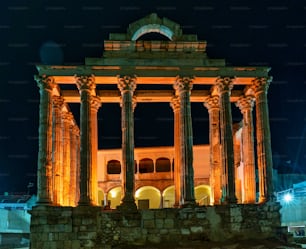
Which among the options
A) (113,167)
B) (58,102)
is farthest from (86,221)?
(113,167)

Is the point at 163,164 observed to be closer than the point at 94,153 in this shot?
No

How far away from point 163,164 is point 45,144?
2530 centimetres

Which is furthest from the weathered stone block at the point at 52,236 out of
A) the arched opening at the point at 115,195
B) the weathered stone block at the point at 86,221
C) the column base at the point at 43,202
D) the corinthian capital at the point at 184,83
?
the arched opening at the point at 115,195

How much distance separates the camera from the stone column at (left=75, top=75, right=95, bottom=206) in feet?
95.2

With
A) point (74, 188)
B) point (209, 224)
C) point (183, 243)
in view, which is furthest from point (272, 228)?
point (74, 188)

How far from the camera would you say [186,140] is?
30359mm

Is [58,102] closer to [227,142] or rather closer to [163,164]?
[227,142]

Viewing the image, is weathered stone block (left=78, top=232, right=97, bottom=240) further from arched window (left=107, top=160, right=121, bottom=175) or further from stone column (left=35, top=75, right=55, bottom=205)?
arched window (left=107, top=160, right=121, bottom=175)

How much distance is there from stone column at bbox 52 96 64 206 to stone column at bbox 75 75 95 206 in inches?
132

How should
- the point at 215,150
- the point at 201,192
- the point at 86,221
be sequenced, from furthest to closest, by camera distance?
the point at 201,192
the point at 215,150
the point at 86,221

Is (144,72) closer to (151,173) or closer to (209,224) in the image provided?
(209,224)

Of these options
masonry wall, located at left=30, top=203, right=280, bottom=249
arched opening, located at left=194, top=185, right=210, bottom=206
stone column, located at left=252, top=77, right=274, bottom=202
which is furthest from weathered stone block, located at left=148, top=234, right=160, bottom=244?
arched opening, located at left=194, top=185, right=210, bottom=206

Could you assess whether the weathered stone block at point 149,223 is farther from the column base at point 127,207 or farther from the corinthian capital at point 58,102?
the corinthian capital at point 58,102

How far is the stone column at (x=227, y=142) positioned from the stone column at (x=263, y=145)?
212cm
